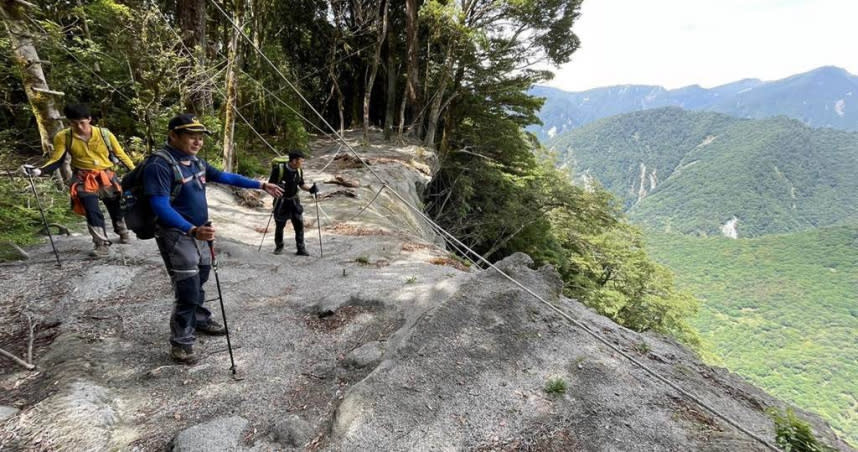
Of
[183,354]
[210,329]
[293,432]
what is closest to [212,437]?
[293,432]

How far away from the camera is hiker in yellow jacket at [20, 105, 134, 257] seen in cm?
518

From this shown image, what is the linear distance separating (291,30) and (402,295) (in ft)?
85.1

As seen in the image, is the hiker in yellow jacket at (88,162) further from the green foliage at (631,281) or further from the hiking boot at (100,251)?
the green foliage at (631,281)

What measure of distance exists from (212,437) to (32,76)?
762 centimetres

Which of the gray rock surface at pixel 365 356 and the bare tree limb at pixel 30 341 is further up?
the bare tree limb at pixel 30 341

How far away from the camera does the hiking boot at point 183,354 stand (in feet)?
12.5

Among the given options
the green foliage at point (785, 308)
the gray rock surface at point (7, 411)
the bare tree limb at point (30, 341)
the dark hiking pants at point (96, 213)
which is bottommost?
→ the green foliage at point (785, 308)

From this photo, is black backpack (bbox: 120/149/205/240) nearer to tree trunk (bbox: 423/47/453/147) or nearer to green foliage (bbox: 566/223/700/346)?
tree trunk (bbox: 423/47/453/147)

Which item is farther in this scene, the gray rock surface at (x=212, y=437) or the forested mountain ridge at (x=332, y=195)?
the forested mountain ridge at (x=332, y=195)

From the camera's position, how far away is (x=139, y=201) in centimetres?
338

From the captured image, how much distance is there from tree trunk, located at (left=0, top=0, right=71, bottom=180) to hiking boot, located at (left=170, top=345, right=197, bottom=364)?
434 centimetres

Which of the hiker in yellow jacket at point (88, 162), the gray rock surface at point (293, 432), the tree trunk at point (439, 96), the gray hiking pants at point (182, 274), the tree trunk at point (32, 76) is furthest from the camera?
the tree trunk at point (439, 96)

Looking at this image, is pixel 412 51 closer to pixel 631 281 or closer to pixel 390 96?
pixel 390 96

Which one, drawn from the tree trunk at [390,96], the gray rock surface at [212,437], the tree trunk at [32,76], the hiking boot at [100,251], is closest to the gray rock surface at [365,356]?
the gray rock surface at [212,437]
